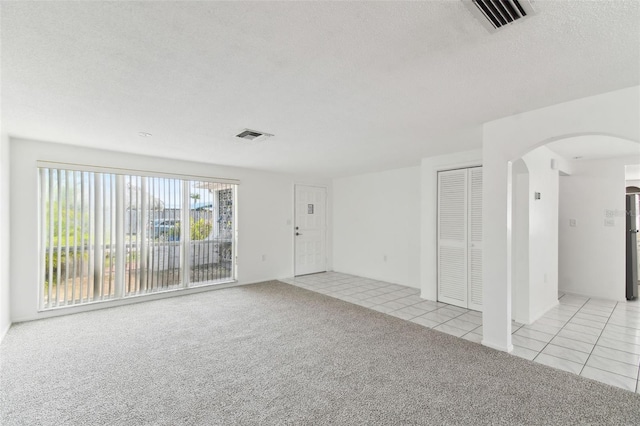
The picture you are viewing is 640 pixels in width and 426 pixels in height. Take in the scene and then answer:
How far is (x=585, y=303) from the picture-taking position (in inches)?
178

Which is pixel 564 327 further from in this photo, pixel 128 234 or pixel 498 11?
pixel 128 234

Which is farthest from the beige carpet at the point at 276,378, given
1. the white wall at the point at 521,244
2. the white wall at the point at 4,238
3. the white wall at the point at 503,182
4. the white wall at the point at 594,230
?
the white wall at the point at 594,230

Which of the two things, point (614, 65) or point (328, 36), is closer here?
point (328, 36)

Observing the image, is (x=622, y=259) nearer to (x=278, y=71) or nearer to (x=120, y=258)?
(x=278, y=71)

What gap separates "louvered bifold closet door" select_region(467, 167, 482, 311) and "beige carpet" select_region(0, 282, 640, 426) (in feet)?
4.17

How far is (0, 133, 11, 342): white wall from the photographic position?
127 inches

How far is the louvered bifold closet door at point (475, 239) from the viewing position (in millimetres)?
4160

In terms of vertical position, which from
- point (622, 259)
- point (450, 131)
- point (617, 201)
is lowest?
point (622, 259)

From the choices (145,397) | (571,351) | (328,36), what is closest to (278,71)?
(328,36)

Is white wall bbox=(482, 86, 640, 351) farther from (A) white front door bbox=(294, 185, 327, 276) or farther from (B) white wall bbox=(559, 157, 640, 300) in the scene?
(A) white front door bbox=(294, 185, 327, 276)

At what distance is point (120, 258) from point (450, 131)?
4.90m

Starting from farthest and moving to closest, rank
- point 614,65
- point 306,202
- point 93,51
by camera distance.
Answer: point 306,202 → point 614,65 → point 93,51

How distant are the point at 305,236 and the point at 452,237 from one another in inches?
132

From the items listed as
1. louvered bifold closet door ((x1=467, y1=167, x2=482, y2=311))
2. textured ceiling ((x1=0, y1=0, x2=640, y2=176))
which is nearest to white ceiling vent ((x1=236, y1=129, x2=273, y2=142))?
textured ceiling ((x1=0, y1=0, x2=640, y2=176))
